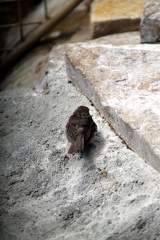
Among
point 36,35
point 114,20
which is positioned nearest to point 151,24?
point 114,20

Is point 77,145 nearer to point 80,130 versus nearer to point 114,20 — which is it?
point 80,130

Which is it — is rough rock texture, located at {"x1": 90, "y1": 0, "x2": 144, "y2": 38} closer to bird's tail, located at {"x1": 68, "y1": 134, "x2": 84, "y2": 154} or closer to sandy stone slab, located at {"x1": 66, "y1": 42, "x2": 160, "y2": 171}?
sandy stone slab, located at {"x1": 66, "y1": 42, "x2": 160, "y2": 171}

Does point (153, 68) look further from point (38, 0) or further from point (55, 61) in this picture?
point (38, 0)

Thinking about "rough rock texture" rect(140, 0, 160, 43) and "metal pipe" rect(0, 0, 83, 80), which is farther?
"metal pipe" rect(0, 0, 83, 80)

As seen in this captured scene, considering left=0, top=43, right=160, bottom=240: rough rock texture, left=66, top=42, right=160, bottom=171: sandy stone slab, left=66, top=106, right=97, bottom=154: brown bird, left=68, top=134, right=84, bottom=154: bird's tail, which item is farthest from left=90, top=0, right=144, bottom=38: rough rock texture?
left=68, top=134, right=84, bottom=154: bird's tail

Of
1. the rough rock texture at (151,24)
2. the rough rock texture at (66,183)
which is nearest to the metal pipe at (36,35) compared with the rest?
the rough rock texture at (151,24)

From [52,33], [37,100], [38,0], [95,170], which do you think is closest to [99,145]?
[95,170]
